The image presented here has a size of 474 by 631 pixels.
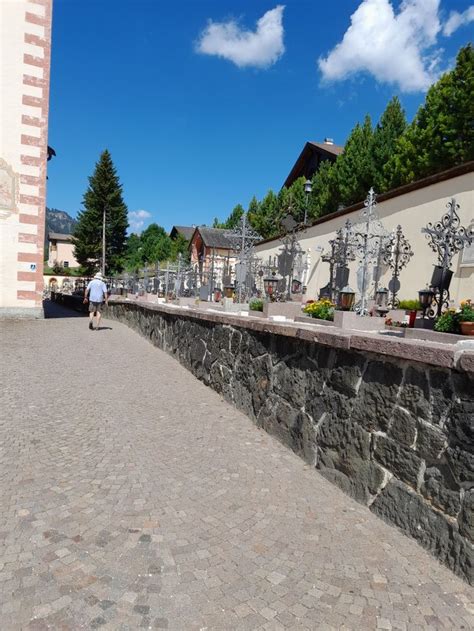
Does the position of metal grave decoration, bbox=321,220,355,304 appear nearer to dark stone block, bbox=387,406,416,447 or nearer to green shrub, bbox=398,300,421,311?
green shrub, bbox=398,300,421,311

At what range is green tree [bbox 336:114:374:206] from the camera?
22434mm

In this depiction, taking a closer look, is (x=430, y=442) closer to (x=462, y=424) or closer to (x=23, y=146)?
(x=462, y=424)

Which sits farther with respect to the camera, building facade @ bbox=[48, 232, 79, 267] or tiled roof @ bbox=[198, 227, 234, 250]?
building facade @ bbox=[48, 232, 79, 267]

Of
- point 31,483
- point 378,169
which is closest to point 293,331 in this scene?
point 31,483

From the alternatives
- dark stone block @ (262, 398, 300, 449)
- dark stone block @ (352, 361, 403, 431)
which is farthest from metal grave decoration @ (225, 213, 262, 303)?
dark stone block @ (352, 361, 403, 431)

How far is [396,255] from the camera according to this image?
15.0 meters

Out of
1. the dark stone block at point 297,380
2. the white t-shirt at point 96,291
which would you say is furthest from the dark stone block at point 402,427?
the white t-shirt at point 96,291

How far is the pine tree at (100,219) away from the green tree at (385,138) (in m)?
30.6

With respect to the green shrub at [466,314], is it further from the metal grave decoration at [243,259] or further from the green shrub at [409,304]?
the metal grave decoration at [243,259]

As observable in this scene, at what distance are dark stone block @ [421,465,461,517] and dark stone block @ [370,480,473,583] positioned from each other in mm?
68

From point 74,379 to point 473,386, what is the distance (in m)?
5.63

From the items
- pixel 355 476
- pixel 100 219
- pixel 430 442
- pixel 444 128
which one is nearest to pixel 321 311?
pixel 355 476

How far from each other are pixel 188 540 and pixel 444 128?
1873 centimetres

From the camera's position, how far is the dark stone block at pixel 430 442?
264cm
